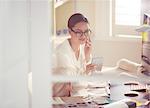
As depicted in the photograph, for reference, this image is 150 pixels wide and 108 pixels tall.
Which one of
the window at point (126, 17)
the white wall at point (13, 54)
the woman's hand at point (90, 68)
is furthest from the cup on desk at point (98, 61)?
the white wall at point (13, 54)

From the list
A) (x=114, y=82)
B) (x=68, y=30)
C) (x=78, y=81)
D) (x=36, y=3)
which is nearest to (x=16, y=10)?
(x=36, y=3)

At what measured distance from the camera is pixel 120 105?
110cm

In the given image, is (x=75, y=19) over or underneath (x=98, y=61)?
over

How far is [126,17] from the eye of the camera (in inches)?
43.5

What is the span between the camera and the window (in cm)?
108

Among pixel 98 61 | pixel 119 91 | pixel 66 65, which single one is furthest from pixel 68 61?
pixel 119 91

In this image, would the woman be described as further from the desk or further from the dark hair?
the desk

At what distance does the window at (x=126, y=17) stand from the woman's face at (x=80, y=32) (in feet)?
0.36

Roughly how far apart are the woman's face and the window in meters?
0.11

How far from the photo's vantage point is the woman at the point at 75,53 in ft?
3.51

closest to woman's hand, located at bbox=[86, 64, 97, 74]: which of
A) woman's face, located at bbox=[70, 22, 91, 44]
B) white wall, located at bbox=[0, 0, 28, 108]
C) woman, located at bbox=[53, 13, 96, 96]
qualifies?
woman, located at bbox=[53, 13, 96, 96]

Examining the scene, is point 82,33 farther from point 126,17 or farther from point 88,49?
point 126,17

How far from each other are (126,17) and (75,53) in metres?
0.26

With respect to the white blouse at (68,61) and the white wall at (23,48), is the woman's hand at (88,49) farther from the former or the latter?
the white wall at (23,48)
